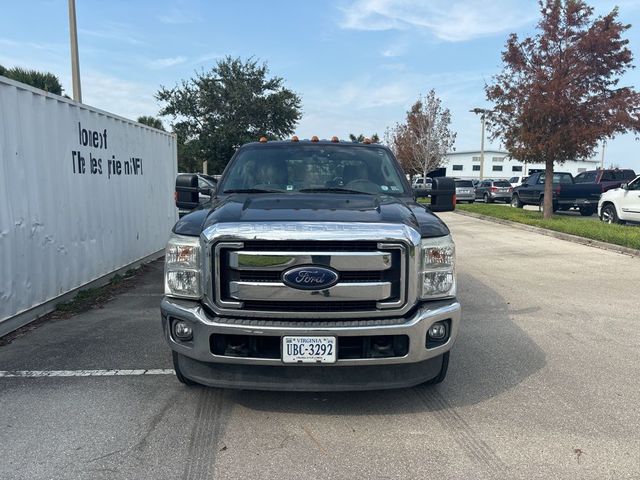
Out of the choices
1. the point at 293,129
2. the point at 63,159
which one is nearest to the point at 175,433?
the point at 63,159

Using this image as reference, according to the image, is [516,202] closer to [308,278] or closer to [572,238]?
[572,238]

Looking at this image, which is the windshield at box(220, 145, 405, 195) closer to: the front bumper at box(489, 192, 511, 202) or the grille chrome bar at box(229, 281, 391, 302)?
the grille chrome bar at box(229, 281, 391, 302)

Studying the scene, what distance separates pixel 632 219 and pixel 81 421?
51.0 feet

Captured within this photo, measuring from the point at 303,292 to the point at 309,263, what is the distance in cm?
19

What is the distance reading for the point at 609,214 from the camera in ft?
Answer: 51.7

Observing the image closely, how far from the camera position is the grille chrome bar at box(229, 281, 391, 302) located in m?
3.18

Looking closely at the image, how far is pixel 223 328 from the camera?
124 inches

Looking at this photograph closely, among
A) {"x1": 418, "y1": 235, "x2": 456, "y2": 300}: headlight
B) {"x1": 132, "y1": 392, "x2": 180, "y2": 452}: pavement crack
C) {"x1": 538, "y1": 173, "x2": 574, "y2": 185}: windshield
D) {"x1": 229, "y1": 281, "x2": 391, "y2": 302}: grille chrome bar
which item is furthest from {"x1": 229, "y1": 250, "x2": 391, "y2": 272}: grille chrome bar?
{"x1": 538, "y1": 173, "x2": 574, "y2": 185}: windshield

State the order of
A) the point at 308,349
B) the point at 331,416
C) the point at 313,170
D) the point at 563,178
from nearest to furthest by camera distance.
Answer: the point at 308,349 → the point at 331,416 → the point at 313,170 → the point at 563,178

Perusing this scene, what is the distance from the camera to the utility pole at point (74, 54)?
12047 mm

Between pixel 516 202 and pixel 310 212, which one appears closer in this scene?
pixel 310 212

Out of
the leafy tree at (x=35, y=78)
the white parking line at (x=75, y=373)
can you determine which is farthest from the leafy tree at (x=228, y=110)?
the white parking line at (x=75, y=373)

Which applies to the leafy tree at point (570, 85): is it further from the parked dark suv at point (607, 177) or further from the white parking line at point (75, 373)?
the white parking line at point (75, 373)

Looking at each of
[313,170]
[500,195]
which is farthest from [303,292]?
[500,195]
